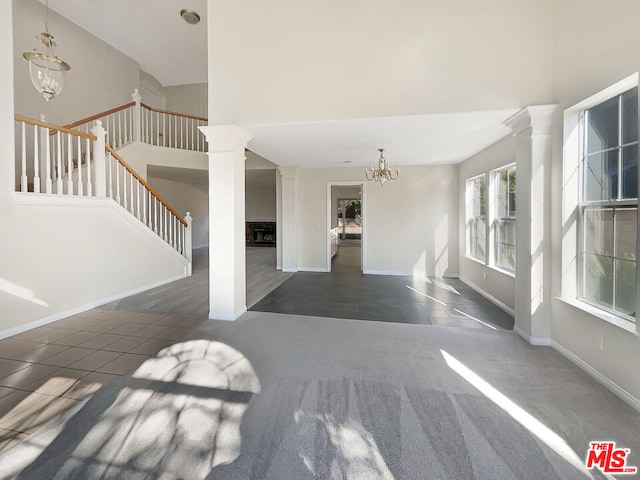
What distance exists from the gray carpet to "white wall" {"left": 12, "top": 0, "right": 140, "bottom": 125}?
236 inches

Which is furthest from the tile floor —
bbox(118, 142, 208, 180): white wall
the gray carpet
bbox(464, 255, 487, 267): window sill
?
bbox(464, 255, 487, 267): window sill

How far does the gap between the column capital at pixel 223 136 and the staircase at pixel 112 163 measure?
6.81ft

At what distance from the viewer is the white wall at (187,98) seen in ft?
30.1

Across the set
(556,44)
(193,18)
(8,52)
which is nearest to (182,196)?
(193,18)

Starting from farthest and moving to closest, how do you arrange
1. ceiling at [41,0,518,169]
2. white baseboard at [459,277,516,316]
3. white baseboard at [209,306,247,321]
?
white baseboard at [459,277,516,316]
white baseboard at [209,306,247,321]
ceiling at [41,0,518,169]

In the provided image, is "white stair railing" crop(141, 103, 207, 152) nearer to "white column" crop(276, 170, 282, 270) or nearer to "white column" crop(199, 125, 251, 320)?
"white column" crop(276, 170, 282, 270)

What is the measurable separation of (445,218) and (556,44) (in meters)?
3.58

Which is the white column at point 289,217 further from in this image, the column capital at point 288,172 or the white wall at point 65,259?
the white wall at point 65,259

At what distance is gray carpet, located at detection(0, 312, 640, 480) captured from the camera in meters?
1.43

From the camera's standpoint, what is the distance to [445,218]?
5.89 m

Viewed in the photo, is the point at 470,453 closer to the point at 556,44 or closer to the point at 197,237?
the point at 556,44

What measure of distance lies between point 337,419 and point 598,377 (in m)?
2.14

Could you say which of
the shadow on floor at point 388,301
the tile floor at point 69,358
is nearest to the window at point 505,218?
the shadow on floor at point 388,301

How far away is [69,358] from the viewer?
2.56 m
